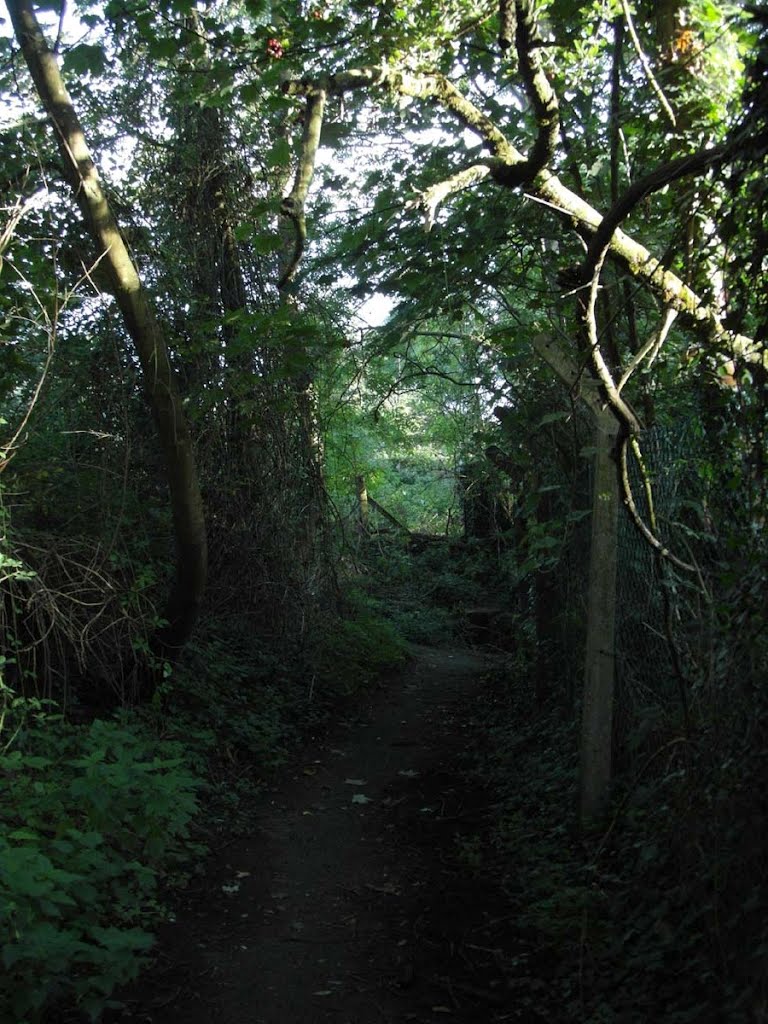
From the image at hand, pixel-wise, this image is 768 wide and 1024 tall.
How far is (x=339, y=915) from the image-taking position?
4.85 meters

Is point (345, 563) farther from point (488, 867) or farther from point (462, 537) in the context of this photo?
point (462, 537)

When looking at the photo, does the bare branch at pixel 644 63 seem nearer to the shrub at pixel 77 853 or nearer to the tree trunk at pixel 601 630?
the tree trunk at pixel 601 630

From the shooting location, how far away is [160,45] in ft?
17.0

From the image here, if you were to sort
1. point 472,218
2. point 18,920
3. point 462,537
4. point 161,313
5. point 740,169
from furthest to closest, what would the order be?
1. point 462,537
2. point 161,313
3. point 472,218
4. point 18,920
5. point 740,169

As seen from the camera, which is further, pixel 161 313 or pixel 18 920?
Result: pixel 161 313

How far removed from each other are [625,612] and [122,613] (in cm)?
368

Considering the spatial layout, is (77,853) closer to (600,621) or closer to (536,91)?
(600,621)

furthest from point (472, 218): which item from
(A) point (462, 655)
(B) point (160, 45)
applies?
(A) point (462, 655)

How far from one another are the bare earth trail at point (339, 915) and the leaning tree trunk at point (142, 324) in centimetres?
185

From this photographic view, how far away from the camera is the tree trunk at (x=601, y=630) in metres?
5.43

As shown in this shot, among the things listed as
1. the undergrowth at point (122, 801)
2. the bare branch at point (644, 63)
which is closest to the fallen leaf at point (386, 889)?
the undergrowth at point (122, 801)

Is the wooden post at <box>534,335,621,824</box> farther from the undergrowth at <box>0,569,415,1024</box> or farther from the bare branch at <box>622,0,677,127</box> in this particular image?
the undergrowth at <box>0,569,415,1024</box>

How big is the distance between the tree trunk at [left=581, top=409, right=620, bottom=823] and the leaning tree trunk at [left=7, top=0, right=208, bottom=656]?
10.1ft

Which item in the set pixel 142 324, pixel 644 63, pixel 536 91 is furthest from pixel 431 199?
pixel 142 324
